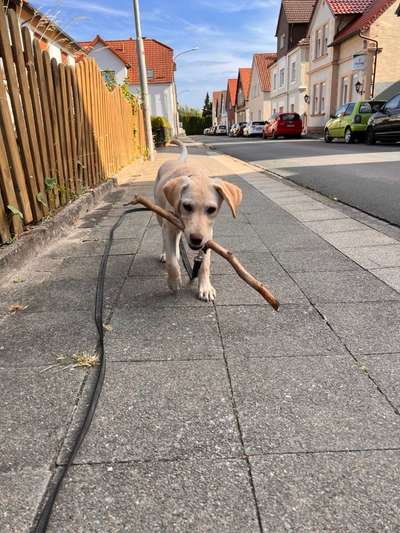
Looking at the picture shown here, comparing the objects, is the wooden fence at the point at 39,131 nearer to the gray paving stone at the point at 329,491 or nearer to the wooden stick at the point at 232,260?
the wooden stick at the point at 232,260

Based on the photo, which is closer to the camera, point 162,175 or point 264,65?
point 162,175

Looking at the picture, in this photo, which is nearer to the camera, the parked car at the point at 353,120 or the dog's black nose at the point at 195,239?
the dog's black nose at the point at 195,239

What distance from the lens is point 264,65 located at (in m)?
59.2

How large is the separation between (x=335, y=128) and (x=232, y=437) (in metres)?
23.5

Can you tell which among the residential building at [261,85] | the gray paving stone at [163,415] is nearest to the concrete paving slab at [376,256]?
the gray paving stone at [163,415]

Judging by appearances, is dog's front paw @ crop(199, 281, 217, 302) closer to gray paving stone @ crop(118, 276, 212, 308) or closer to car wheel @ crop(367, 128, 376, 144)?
gray paving stone @ crop(118, 276, 212, 308)

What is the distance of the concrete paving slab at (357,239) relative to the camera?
188 inches

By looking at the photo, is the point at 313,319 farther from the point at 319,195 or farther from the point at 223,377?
the point at 319,195

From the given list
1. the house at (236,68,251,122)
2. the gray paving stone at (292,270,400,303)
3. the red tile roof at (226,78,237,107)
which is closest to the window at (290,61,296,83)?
the house at (236,68,251,122)

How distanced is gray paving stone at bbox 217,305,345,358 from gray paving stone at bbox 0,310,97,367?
34.4 inches

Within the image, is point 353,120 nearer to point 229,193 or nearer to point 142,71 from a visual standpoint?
point 142,71

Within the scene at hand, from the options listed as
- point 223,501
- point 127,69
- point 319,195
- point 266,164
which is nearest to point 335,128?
point 266,164

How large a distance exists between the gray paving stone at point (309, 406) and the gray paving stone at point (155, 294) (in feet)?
3.16

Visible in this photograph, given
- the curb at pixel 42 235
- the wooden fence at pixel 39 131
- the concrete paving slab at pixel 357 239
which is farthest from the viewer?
the concrete paving slab at pixel 357 239
